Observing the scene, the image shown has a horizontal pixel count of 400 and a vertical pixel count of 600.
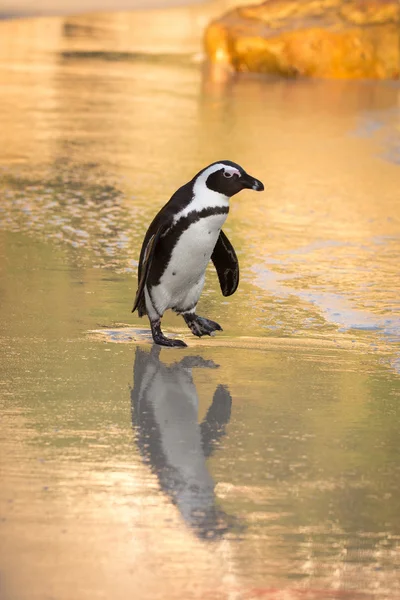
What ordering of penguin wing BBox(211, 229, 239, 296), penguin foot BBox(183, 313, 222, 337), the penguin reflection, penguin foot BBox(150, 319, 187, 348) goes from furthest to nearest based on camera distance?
penguin wing BBox(211, 229, 239, 296), penguin foot BBox(183, 313, 222, 337), penguin foot BBox(150, 319, 187, 348), the penguin reflection

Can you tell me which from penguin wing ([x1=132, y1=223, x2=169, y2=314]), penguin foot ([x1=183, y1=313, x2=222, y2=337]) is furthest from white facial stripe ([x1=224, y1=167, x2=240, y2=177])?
penguin foot ([x1=183, y1=313, x2=222, y2=337])

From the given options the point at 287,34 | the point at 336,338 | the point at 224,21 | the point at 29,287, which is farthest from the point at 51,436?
the point at 224,21

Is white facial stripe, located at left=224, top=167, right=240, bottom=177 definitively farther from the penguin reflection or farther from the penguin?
the penguin reflection

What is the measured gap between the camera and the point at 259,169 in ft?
31.4

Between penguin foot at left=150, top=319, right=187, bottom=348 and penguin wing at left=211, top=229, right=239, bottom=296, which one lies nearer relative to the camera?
penguin foot at left=150, top=319, right=187, bottom=348

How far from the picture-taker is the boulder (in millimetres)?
16312

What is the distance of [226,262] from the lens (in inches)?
203

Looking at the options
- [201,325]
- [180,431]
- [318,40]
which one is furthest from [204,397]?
[318,40]

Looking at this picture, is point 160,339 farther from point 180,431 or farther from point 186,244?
point 180,431

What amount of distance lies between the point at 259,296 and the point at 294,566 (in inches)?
111

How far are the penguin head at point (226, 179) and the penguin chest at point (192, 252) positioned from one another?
102 millimetres

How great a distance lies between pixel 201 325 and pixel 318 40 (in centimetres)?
1187

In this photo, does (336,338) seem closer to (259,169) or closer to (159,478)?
(159,478)

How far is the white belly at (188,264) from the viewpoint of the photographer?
4.72 m
